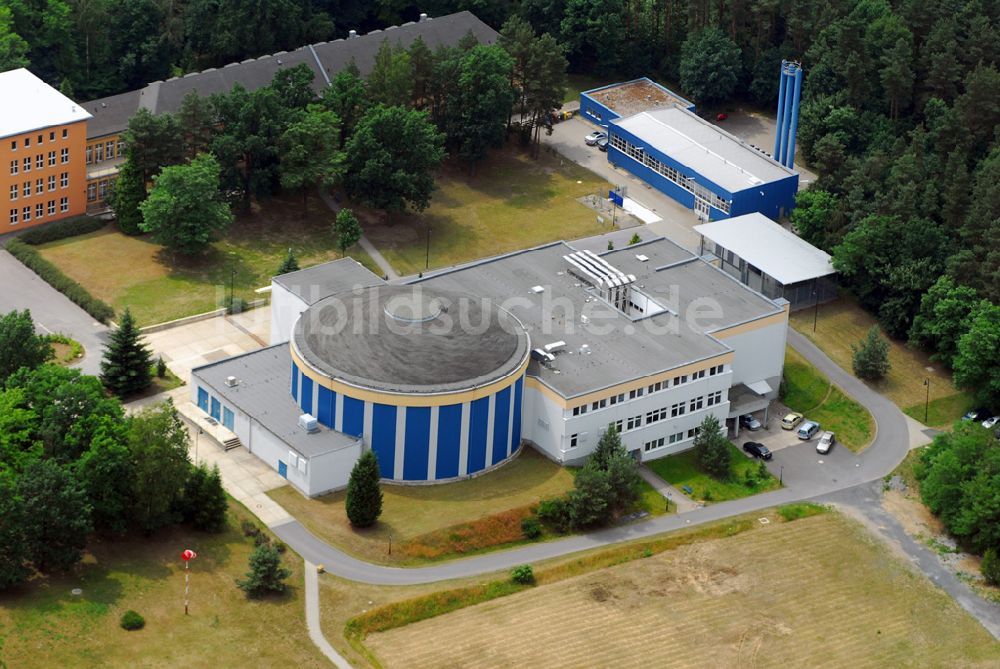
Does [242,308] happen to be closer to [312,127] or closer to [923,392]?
[312,127]

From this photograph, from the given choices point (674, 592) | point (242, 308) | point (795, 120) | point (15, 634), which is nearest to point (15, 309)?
point (242, 308)

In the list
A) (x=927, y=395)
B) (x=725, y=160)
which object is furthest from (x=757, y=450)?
(x=725, y=160)

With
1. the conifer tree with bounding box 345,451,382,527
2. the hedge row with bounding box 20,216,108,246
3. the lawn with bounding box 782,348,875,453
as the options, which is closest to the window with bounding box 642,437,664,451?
the lawn with bounding box 782,348,875,453

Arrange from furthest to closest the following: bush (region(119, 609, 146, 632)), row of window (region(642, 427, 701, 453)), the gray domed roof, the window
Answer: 1. row of window (region(642, 427, 701, 453))
2. the window
3. the gray domed roof
4. bush (region(119, 609, 146, 632))

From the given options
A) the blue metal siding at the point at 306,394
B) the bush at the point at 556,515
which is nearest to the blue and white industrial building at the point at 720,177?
the bush at the point at 556,515

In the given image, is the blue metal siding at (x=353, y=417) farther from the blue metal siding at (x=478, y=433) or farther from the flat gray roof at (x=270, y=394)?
the blue metal siding at (x=478, y=433)

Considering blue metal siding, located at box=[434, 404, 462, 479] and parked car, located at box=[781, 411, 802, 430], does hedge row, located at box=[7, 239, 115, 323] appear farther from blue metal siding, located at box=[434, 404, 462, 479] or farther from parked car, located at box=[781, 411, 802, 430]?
parked car, located at box=[781, 411, 802, 430]

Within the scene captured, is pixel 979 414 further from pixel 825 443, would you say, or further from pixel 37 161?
pixel 37 161
